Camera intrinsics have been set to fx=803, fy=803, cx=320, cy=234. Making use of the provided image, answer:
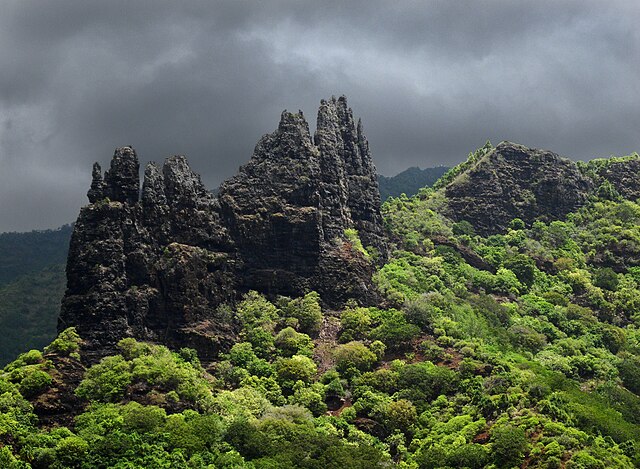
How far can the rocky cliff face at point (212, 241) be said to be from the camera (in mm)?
103438

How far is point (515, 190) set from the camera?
18925cm

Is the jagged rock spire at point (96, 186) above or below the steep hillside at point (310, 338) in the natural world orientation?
above

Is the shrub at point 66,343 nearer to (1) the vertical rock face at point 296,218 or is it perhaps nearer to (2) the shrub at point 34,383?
(2) the shrub at point 34,383

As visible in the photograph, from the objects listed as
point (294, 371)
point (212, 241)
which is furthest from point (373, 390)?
point (212, 241)

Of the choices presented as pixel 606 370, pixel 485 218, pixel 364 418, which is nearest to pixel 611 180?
pixel 485 218

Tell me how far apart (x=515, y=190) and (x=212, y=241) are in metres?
95.3

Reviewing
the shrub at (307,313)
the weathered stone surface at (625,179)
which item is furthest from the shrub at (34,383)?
the weathered stone surface at (625,179)

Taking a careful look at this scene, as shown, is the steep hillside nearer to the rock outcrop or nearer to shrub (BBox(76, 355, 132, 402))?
shrub (BBox(76, 355, 132, 402))

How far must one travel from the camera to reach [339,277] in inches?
4843

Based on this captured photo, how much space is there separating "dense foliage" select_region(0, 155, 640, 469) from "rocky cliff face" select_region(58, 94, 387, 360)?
13.7 ft

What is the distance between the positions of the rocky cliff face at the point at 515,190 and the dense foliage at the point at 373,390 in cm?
4128

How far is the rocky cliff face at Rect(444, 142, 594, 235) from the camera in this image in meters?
185

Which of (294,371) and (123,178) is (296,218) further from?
(294,371)

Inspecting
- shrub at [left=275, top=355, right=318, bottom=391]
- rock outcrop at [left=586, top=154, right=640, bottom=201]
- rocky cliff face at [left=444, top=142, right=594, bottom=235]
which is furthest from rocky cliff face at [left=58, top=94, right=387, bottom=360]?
rock outcrop at [left=586, top=154, right=640, bottom=201]
